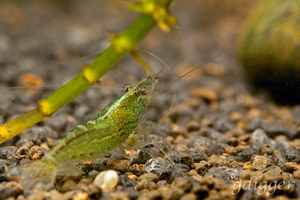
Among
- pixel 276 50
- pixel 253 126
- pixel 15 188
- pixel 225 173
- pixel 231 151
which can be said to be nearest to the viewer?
pixel 15 188

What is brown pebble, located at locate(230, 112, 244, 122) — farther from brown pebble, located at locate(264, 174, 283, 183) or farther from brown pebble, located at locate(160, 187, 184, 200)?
brown pebble, located at locate(160, 187, 184, 200)

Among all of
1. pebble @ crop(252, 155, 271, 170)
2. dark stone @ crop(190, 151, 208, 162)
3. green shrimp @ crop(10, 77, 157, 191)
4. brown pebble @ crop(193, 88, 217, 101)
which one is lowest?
pebble @ crop(252, 155, 271, 170)

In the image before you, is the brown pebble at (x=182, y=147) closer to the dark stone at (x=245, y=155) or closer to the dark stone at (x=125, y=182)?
the dark stone at (x=245, y=155)

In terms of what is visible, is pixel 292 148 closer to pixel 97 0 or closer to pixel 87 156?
pixel 87 156

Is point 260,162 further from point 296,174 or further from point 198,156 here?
point 198,156

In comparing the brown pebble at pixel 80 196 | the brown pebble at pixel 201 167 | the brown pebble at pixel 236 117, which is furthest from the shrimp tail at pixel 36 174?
the brown pebble at pixel 236 117

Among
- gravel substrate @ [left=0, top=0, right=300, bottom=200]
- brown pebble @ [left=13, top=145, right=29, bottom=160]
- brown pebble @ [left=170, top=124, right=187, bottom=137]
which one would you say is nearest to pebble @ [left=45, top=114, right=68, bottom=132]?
gravel substrate @ [left=0, top=0, right=300, bottom=200]

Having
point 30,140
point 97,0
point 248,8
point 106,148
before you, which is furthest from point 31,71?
point 248,8

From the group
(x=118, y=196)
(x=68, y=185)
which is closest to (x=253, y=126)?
(x=118, y=196)
